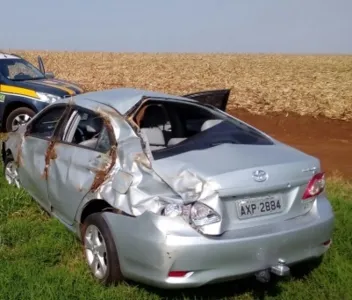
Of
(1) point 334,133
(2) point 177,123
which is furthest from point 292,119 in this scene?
(2) point 177,123

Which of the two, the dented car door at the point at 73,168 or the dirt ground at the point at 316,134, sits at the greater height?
the dented car door at the point at 73,168

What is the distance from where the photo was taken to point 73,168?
187 inches

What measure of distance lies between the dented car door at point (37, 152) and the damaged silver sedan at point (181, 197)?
0.34 meters

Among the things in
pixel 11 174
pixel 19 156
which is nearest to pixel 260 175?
pixel 19 156

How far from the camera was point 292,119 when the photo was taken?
14508 mm

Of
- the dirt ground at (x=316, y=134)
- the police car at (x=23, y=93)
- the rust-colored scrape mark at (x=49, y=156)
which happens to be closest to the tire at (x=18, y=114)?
the police car at (x=23, y=93)

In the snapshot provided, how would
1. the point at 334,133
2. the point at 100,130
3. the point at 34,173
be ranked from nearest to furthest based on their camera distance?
the point at 100,130 < the point at 34,173 < the point at 334,133

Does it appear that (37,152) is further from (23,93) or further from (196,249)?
(23,93)

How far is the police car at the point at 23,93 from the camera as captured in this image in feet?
34.4

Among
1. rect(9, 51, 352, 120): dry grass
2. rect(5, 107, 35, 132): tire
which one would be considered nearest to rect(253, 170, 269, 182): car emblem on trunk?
rect(5, 107, 35, 132): tire

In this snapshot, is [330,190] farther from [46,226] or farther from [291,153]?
[46,226]

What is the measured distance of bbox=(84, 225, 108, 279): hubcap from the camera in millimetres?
4227

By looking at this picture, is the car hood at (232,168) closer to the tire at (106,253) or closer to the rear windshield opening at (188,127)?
the rear windshield opening at (188,127)

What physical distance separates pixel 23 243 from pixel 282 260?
248 centimetres
